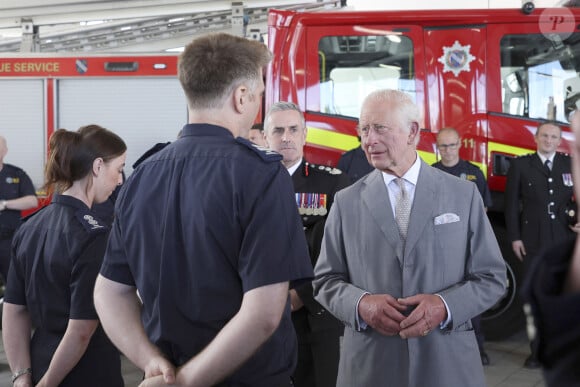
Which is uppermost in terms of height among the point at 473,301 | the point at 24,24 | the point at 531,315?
the point at 24,24

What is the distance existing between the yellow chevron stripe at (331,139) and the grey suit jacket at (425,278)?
3.01 metres

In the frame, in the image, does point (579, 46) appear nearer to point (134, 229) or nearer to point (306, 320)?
point (306, 320)

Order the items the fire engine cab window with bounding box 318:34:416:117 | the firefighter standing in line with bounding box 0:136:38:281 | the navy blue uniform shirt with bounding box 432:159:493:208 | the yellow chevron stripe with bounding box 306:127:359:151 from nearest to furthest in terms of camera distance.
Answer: the navy blue uniform shirt with bounding box 432:159:493:208
the fire engine cab window with bounding box 318:34:416:117
the yellow chevron stripe with bounding box 306:127:359:151
the firefighter standing in line with bounding box 0:136:38:281

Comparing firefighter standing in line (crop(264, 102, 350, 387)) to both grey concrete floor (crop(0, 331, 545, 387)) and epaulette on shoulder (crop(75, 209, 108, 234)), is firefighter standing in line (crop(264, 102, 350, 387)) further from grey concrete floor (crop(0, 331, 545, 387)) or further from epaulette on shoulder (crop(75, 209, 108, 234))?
grey concrete floor (crop(0, 331, 545, 387))

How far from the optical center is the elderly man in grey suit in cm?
209

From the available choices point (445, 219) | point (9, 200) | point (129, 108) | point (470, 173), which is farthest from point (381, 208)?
point (129, 108)

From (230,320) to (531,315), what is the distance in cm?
82

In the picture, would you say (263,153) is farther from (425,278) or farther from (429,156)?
(429,156)

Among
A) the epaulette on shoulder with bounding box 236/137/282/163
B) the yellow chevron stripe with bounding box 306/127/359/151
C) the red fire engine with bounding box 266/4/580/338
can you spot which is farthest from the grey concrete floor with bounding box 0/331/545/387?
the epaulette on shoulder with bounding box 236/137/282/163

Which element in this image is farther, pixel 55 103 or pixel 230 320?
pixel 55 103

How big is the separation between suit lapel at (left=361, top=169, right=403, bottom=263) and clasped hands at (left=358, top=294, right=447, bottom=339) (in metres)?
0.14

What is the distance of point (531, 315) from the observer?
813 millimetres

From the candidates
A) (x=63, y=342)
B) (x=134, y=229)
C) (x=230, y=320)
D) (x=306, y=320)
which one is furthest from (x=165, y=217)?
(x=306, y=320)

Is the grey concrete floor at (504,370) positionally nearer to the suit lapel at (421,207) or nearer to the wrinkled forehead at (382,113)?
the suit lapel at (421,207)
